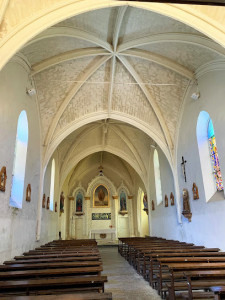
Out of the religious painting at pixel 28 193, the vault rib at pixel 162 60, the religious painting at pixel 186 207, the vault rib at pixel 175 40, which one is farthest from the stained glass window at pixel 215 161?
the religious painting at pixel 28 193

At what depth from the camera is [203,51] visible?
25.2 ft

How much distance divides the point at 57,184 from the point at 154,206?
245 inches

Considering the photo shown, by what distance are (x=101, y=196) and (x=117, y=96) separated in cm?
1273

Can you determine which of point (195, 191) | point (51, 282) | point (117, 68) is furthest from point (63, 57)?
point (51, 282)

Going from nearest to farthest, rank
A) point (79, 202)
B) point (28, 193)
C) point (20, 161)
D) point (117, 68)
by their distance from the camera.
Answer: point (20, 161) → point (28, 193) → point (117, 68) → point (79, 202)

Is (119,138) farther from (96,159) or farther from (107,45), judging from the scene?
(107,45)

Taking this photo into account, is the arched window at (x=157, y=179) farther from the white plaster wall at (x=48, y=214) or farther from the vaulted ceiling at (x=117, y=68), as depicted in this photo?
the white plaster wall at (x=48, y=214)

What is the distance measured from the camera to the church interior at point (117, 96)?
197 inches

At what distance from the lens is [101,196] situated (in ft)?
71.6

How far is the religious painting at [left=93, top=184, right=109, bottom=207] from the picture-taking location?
21.7m

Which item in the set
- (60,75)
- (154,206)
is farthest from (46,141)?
(154,206)

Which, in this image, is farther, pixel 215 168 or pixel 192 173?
pixel 192 173

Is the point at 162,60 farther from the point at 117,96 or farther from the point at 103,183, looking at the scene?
the point at 103,183

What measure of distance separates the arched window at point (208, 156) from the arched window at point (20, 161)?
630 cm
